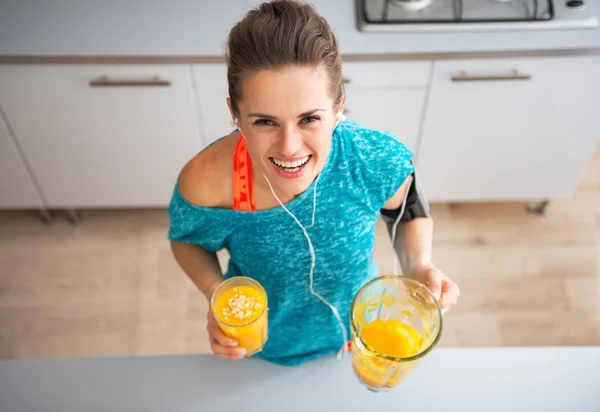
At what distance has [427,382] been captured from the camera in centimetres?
100

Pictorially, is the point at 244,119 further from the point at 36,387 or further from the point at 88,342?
the point at 88,342

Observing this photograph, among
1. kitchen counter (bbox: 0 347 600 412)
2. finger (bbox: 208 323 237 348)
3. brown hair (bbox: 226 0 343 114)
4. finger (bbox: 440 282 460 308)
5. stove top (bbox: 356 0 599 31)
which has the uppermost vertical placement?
brown hair (bbox: 226 0 343 114)

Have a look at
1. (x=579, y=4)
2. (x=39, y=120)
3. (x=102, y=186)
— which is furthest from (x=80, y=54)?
(x=579, y=4)

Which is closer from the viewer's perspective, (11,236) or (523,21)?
(523,21)

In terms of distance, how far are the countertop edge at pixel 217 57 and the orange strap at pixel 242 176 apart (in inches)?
30.8

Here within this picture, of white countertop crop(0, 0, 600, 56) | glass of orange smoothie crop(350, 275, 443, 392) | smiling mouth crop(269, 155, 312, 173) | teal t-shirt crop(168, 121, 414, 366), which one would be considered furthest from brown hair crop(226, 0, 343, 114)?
white countertop crop(0, 0, 600, 56)

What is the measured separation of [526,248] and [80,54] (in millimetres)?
1822

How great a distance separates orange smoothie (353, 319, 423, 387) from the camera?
2.96 ft

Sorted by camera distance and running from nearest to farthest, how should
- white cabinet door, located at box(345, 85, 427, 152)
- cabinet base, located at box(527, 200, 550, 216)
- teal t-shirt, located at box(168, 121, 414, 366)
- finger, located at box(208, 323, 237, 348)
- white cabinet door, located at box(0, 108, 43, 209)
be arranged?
1. finger, located at box(208, 323, 237, 348)
2. teal t-shirt, located at box(168, 121, 414, 366)
3. white cabinet door, located at box(345, 85, 427, 152)
4. white cabinet door, located at box(0, 108, 43, 209)
5. cabinet base, located at box(527, 200, 550, 216)

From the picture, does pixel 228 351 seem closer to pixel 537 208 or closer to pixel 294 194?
pixel 294 194

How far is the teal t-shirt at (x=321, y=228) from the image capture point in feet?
3.45

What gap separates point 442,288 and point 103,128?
143 cm

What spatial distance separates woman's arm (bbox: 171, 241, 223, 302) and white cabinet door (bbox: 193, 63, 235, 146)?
0.73m

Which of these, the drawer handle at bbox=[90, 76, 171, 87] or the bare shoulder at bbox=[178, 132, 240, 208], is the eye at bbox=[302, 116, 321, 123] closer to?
the bare shoulder at bbox=[178, 132, 240, 208]
